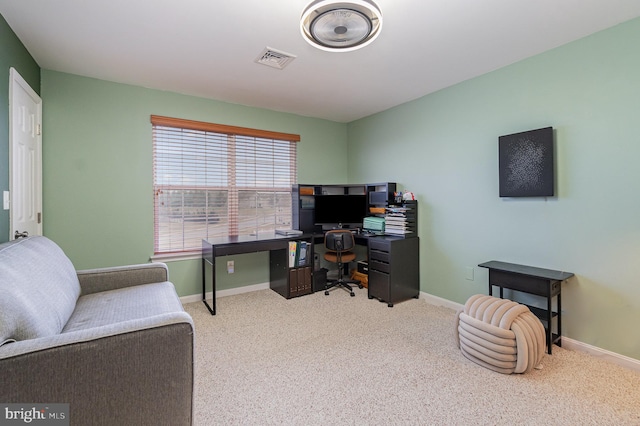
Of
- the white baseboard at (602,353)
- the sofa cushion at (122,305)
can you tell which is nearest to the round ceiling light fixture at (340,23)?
the sofa cushion at (122,305)

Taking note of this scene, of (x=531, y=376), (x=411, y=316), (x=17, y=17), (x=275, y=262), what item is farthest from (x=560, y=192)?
(x=17, y=17)

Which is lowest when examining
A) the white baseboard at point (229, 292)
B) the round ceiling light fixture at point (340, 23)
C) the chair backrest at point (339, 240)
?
the white baseboard at point (229, 292)

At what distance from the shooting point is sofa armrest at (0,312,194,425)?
42.0 inches

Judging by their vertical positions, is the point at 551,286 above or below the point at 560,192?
below

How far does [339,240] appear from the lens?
363 centimetres

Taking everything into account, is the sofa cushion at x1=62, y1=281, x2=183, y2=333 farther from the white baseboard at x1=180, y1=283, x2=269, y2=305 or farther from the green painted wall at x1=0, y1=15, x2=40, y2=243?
the white baseboard at x1=180, y1=283, x2=269, y2=305

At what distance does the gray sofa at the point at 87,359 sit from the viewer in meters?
1.08

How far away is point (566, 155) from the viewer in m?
2.39

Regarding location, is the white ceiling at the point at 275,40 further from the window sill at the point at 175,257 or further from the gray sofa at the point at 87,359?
the window sill at the point at 175,257

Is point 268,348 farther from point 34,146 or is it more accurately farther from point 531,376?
point 34,146

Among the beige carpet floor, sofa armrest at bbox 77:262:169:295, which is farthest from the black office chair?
sofa armrest at bbox 77:262:169:295

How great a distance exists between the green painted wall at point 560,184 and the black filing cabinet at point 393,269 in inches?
6.4

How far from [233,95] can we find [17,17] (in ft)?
5.87

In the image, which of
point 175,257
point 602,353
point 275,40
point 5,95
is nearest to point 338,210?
point 175,257
